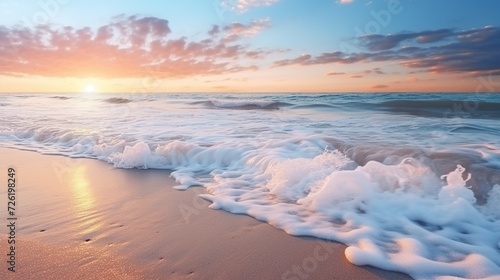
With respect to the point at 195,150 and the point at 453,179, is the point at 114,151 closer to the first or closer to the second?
the point at 195,150

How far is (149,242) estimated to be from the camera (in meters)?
2.94

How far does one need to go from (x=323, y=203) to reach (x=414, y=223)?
38.8 inches

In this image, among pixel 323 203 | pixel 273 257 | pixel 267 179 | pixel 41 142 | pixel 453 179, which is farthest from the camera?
pixel 41 142

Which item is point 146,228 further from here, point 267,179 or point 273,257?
point 267,179

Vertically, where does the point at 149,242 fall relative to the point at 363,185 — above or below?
below

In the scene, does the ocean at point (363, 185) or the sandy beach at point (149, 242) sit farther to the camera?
the ocean at point (363, 185)

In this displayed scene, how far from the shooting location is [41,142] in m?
8.63

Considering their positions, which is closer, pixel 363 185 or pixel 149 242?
pixel 149 242

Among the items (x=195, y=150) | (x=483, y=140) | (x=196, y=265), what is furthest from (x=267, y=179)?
(x=483, y=140)

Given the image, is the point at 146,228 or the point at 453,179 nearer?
the point at 146,228

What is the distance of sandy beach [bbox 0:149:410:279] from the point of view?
8.13ft

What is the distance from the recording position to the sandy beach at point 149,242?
248 cm

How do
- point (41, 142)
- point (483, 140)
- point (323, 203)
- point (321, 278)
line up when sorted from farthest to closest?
point (41, 142) → point (483, 140) → point (323, 203) → point (321, 278)

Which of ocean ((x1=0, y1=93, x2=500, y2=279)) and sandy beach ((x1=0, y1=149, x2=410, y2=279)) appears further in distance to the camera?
ocean ((x1=0, y1=93, x2=500, y2=279))
